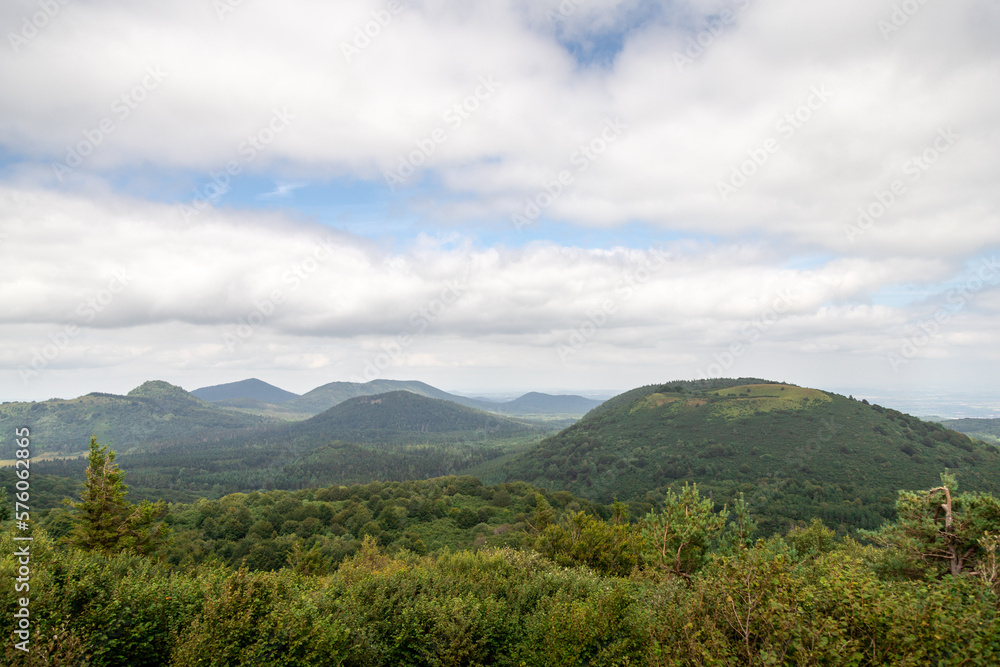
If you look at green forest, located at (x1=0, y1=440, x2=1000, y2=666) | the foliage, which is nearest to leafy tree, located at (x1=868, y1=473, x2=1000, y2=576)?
green forest, located at (x1=0, y1=440, x2=1000, y2=666)

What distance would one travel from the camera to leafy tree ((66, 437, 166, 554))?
39906 millimetres

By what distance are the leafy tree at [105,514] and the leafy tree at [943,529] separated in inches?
2363

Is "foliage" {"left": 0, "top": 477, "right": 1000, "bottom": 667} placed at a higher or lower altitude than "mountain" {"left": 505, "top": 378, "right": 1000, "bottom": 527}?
higher

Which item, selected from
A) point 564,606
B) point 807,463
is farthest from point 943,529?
point 807,463

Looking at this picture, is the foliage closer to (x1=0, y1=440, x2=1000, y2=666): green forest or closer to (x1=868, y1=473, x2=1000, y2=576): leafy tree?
(x1=0, y1=440, x2=1000, y2=666): green forest

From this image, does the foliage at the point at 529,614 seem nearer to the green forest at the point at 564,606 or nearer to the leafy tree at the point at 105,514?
the green forest at the point at 564,606

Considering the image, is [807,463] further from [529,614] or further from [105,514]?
[105,514]

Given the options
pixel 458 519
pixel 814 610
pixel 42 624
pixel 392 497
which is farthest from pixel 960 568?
pixel 392 497

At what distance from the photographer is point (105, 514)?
40.9 metres

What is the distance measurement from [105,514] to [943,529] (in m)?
65.4

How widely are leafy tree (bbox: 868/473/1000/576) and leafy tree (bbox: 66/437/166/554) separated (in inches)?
2363

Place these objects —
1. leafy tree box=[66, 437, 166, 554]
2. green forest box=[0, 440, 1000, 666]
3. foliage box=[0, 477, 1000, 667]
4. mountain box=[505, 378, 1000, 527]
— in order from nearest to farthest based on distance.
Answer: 1. foliage box=[0, 477, 1000, 667]
2. green forest box=[0, 440, 1000, 666]
3. leafy tree box=[66, 437, 166, 554]
4. mountain box=[505, 378, 1000, 527]

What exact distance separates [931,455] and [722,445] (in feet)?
218

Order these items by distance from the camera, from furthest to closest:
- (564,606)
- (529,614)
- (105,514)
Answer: (105,514) < (529,614) < (564,606)
